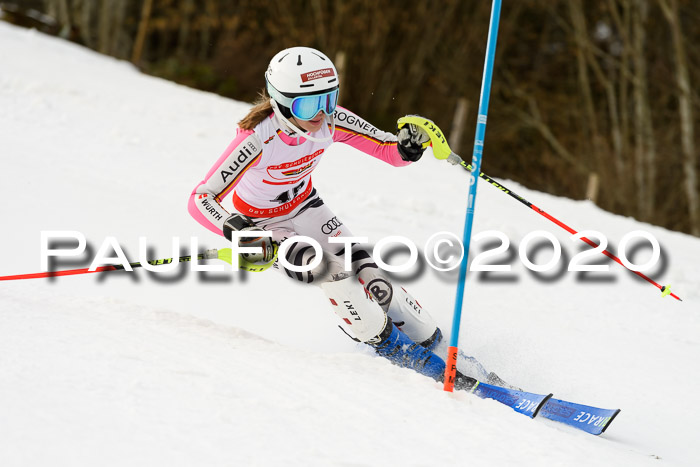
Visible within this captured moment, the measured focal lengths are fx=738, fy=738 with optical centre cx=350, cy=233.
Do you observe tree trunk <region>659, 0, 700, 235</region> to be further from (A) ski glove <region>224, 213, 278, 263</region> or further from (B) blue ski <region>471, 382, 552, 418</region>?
(A) ski glove <region>224, 213, 278, 263</region>

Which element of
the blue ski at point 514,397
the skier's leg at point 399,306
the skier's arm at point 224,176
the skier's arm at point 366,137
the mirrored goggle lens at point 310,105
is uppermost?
the mirrored goggle lens at point 310,105

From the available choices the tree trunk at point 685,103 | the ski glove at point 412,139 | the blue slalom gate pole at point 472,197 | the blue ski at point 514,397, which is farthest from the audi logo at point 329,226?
the tree trunk at point 685,103

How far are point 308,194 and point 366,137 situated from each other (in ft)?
1.46

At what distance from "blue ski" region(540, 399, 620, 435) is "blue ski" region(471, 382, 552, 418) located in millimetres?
149

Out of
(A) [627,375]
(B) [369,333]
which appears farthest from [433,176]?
(B) [369,333]

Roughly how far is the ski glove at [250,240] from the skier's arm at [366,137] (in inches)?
32.1

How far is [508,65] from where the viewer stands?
20.3m

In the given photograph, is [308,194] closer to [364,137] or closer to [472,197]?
[364,137]

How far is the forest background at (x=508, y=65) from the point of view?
14734mm

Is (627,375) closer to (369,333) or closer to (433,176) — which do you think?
(369,333)

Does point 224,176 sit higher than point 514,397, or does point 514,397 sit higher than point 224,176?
point 224,176

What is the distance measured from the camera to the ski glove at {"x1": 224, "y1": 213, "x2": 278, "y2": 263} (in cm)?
331

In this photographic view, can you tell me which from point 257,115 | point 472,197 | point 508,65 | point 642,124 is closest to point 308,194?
point 257,115

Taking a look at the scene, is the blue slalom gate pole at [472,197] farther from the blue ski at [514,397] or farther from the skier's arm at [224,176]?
the skier's arm at [224,176]
